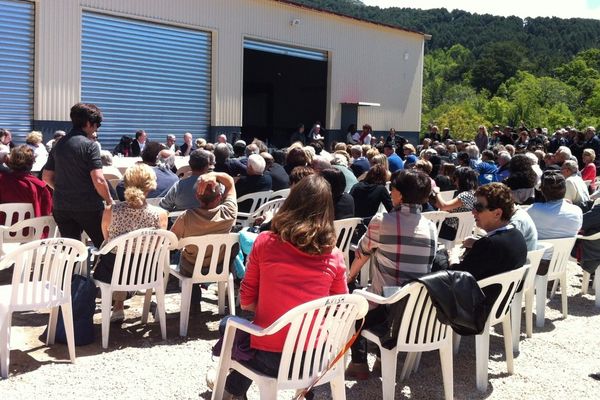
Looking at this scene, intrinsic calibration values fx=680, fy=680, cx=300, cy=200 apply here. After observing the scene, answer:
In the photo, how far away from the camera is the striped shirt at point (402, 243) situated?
4000 mm

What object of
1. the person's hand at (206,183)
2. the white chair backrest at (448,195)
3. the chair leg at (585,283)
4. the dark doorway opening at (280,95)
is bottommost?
the chair leg at (585,283)

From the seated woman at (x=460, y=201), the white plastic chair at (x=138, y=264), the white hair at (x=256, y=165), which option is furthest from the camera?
the white hair at (x=256, y=165)

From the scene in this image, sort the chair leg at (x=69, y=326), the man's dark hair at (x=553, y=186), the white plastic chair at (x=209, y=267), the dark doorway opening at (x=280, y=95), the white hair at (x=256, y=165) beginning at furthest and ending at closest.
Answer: the dark doorway opening at (x=280, y=95) < the white hair at (x=256, y=165) < the man's dark hair at (x=553, y=186) < the white plastic chair at (x=209, y=267) < the chair leg at (x=69, y=326)

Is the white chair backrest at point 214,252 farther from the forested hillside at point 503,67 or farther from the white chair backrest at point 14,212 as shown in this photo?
the forested hillside at point 503,67

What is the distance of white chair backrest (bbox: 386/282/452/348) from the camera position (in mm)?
3623

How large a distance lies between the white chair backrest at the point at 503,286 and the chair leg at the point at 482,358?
0.09 m

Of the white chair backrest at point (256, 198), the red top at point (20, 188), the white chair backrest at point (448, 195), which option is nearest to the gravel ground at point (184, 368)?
the red top at point (20, 188)

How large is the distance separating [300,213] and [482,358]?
180cm

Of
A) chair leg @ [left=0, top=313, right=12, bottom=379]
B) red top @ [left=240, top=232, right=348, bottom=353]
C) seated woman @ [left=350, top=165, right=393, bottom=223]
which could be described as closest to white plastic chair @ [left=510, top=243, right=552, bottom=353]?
seated woman @ [left=350, top=165, right=393, bottom=223]

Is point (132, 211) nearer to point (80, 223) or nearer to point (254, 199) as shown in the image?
point (80, 223)

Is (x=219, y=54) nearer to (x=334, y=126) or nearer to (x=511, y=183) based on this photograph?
(x=334, y=126)

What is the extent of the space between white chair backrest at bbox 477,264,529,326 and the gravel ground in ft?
1.51

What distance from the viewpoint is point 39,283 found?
4.20 meters

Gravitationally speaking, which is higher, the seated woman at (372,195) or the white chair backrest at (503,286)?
the seated woman at (372,195)
